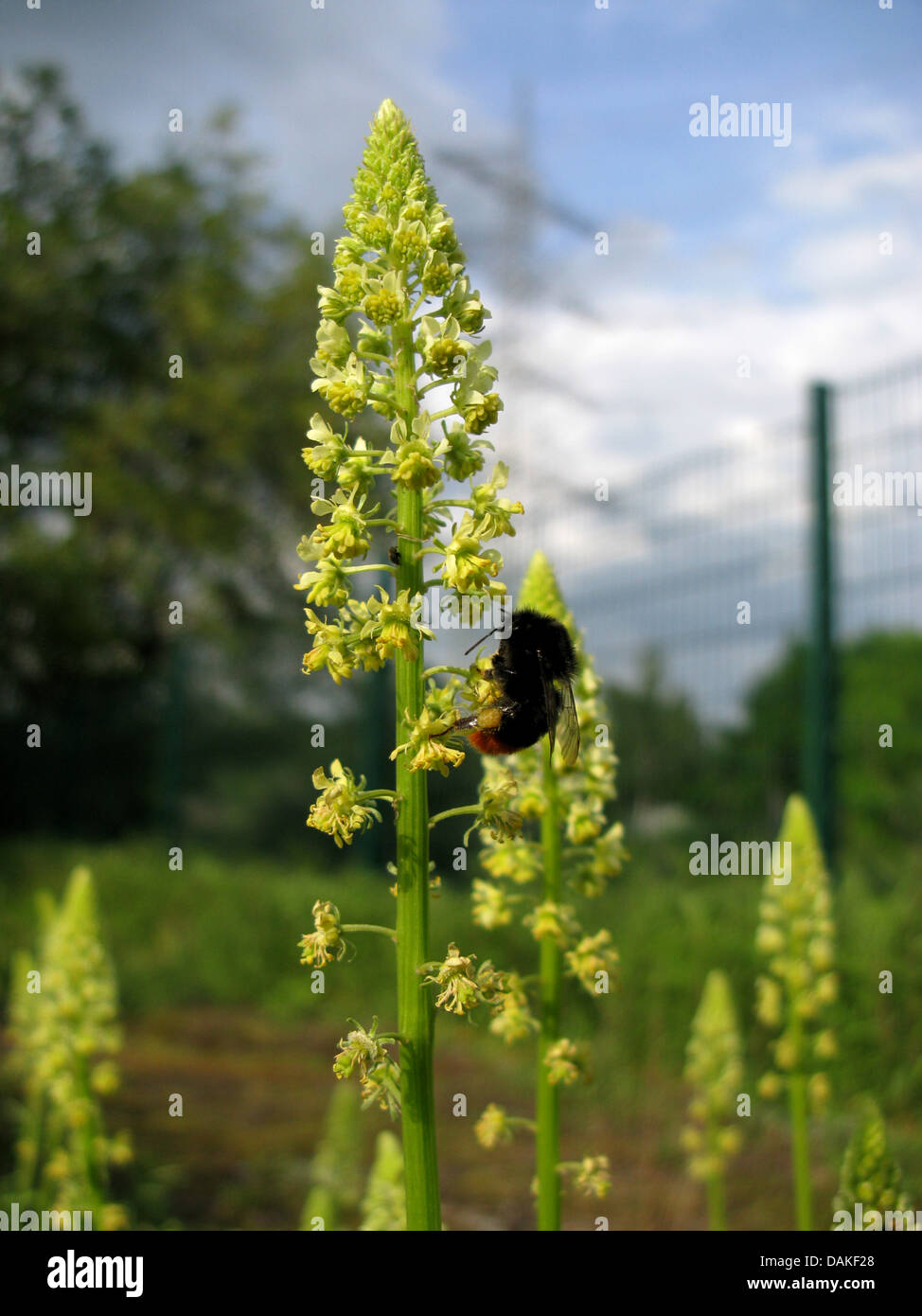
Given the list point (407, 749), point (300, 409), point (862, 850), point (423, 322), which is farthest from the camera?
point (300, 409)

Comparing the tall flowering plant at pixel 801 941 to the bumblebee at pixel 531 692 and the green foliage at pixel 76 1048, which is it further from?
the green foliage at pixel 76 1048

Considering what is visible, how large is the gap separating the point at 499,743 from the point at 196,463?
→ 24.3 meters

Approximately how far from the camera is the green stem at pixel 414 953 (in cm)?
166

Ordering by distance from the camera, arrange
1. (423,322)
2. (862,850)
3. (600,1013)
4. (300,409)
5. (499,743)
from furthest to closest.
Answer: (300,409)
(862,850)
(600,1013)
(499,743)
(423,322)

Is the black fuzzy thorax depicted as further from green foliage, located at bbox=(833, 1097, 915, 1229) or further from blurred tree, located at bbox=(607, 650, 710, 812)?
blurred tree, located at bbox=(607, 650, 710, 812)

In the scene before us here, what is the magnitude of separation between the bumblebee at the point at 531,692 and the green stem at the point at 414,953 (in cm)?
50

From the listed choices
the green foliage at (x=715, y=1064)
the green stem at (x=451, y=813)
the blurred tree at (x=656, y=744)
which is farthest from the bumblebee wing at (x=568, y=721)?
the blurred tree at (x=656, y=744)

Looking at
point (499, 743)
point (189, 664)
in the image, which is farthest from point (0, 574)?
point (499, 743)

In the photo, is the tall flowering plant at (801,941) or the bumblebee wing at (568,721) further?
the tall flowering plant at (801,941)

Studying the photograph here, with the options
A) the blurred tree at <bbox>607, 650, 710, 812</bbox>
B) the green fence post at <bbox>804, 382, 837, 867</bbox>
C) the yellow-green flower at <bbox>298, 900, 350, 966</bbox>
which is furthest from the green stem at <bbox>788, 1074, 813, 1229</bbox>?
the blurred tree at <bbox>607, 650, 710, 812</bbox>

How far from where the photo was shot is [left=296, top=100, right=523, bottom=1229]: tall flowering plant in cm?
167

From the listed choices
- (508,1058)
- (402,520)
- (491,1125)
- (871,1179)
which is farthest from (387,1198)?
(508,1058)

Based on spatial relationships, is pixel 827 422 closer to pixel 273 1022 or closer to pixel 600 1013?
pixel 600 1013

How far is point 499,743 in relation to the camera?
2287 millimetres
